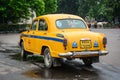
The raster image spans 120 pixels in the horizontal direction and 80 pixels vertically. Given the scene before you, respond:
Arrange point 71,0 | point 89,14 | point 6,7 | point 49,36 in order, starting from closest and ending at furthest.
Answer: point 49,36, point 6,7, point 89,14, point 71,0

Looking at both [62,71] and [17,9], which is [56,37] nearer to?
[62,71]

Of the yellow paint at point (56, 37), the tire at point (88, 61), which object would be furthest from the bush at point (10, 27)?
the tire at point (88, 61)

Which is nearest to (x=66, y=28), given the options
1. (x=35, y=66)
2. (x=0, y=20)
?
(x=35, y=66)

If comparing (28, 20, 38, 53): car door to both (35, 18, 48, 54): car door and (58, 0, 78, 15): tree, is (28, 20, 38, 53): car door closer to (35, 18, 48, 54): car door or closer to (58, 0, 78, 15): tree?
(35, 18, 48, 54): car door

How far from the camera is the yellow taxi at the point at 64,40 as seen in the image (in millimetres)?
12031

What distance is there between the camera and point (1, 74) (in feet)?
38.2

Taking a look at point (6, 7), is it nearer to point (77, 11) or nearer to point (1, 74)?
point (1, 74)

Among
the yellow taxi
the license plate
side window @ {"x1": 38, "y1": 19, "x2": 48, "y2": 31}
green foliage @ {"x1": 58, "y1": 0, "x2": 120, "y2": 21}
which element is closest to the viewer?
the yellow taxi

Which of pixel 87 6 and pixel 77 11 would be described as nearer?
pixel 87 6

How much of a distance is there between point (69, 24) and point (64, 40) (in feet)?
5.28

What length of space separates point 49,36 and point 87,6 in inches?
3695

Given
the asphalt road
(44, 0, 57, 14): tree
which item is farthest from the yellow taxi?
(44, 0, 57, 14): tree

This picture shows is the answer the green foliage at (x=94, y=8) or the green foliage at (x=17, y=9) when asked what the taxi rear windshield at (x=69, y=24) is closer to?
the green foliage at (x=17, y=9)

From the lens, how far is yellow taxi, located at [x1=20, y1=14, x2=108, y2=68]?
12.0 metres
